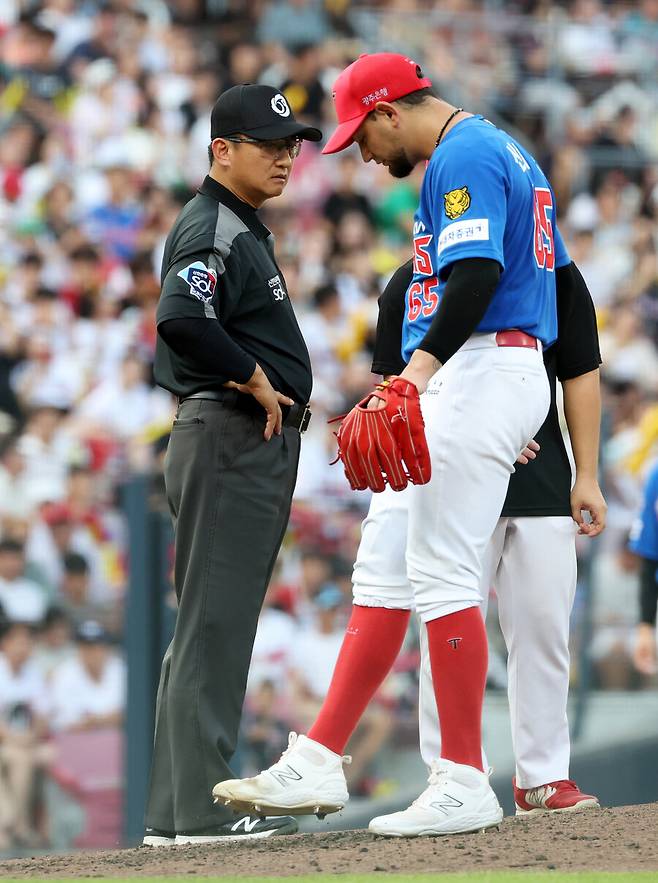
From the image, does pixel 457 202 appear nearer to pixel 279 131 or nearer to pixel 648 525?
pixel 279 131

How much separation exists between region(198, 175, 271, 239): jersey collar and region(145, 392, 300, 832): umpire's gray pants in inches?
20.9

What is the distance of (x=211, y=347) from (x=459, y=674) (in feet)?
3.62

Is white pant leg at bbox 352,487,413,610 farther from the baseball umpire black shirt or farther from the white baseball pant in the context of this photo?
the baseball umpire black shirt

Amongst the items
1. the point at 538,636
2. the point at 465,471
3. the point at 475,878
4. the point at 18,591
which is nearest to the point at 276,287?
the point at 465,471

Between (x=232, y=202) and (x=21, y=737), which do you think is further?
(x=21, y=737)

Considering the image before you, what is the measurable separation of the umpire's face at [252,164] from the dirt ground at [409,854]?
6.01ft

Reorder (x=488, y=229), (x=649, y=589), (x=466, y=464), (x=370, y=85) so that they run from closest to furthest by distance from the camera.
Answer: (x=488, y=229)
(x=466, y=464)
(x=370, y=85)
(x=649, y=589)

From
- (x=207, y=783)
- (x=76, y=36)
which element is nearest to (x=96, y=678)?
(x=207, y=783)

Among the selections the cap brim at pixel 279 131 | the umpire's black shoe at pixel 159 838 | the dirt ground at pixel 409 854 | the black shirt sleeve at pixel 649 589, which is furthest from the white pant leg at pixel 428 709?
the black shirt sleeve at pixel 649 589

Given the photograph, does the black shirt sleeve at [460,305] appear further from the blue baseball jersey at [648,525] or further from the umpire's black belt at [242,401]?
the blue baseball jersey at [648,525]

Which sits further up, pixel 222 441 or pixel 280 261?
pixel 280 261

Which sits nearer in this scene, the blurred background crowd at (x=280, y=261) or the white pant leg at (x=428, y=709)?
the white pant leg at (x=428, y=709)

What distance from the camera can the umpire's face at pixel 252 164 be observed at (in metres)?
4.25

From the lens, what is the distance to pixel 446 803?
11.8 ft
